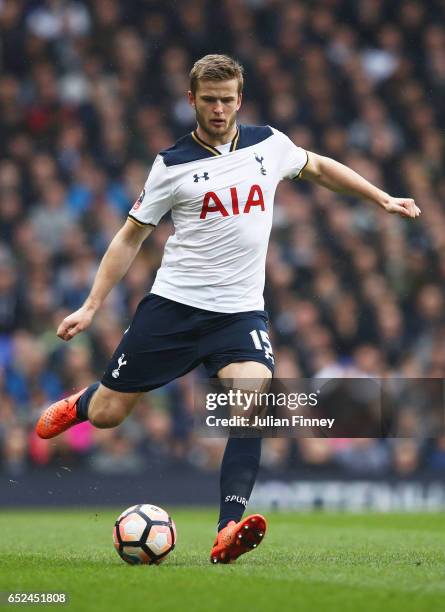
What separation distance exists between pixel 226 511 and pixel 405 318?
318 inches

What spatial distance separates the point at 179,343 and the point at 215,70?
1291 millimetres

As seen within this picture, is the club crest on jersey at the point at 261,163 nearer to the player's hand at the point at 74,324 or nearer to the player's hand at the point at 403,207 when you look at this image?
the player's hand at the point at 403,207

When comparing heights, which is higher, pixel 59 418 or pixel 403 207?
pixel 403 207

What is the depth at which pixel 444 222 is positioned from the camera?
1436 centimetres

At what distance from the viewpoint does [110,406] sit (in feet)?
19.7

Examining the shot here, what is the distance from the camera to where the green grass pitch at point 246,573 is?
161 inches

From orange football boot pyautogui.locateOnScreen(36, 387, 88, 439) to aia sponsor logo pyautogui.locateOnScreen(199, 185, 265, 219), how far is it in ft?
4.46

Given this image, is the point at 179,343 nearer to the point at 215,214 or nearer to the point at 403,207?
the point at 215,214

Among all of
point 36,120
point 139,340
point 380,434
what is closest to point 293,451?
point 380,434

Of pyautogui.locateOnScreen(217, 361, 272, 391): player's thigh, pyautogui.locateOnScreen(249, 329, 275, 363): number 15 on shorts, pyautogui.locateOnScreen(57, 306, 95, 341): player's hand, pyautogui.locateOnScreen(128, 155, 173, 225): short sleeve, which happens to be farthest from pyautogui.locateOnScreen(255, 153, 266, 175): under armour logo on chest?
pyautogui.locateOnScreen(57, 306, 95, 341): player's hand

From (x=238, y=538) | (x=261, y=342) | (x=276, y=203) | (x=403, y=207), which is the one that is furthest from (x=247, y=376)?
(x=276, y=203)

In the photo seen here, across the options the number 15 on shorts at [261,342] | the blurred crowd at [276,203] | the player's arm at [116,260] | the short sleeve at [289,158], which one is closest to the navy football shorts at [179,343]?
the number 15 on shorts at [261,342]

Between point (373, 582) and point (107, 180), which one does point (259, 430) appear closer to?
point (373, 582)

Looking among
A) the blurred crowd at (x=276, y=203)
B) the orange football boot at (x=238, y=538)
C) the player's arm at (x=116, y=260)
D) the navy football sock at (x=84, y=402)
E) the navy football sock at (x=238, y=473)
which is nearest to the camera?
the orange football boot at (x=238, y=538)
